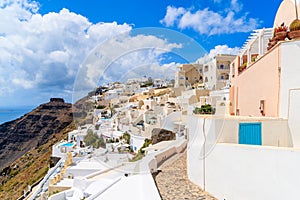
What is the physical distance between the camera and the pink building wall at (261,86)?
3.98m

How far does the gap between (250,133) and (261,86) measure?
165 cm

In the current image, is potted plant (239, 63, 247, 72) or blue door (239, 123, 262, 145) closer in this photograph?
blue door (239, 123, 262, 145)

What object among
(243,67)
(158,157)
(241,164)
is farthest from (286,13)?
(158,157)

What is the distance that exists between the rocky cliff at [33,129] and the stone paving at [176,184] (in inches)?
1150

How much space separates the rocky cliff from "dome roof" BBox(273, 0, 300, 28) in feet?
98.8

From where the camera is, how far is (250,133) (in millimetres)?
3506

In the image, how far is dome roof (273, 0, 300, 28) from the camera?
4898mm

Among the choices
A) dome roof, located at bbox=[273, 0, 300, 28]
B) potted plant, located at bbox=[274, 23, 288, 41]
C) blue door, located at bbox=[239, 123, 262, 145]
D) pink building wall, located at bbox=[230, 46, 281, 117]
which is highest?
dome roof, located at bbox=[273, 0, 300, 28]

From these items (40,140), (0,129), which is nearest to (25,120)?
(0,129)

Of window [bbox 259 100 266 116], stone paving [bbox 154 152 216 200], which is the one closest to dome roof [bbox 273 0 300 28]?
window [bbox 259 100 266 116]

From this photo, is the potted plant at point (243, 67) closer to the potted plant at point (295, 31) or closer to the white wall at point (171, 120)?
the white wall at point (171, 120)

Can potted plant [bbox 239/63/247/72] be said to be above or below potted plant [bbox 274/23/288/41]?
below

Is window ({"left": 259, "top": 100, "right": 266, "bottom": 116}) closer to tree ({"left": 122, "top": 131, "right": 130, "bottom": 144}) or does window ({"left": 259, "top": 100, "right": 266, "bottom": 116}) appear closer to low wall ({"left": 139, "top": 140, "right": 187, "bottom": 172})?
low wall ({"left": 139, "top": 140, "right": 187, "bottom": 172})

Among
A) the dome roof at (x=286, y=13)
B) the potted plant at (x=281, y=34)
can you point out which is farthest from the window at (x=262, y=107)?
the dome roof at (x=286, y=13)
